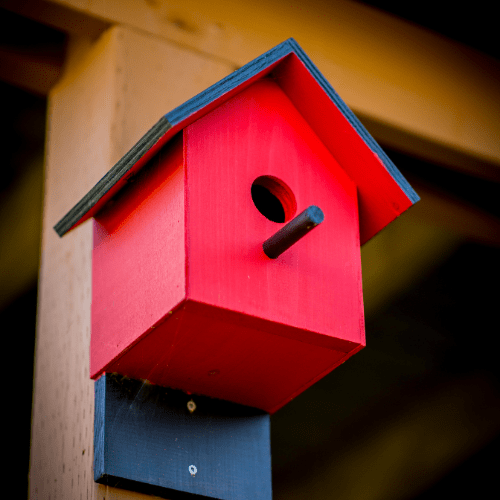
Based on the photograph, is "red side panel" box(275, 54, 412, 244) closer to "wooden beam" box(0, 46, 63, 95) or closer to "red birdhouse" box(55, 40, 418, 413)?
"red birdhouse" box(55, 40, 418, 413)

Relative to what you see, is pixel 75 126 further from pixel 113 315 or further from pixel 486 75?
pixel 486 75

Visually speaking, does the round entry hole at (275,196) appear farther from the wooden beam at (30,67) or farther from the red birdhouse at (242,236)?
the wooden beam at (30,67)

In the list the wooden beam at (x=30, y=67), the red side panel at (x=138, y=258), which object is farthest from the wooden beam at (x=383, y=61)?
the red side panel at (x=138, y=258)

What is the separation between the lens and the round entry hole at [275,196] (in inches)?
59.5

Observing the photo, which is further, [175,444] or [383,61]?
[383,61]

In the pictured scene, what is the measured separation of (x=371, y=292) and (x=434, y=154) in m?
0.96

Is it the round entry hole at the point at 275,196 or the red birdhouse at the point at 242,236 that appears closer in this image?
the red birdhouse at the point at 242,236

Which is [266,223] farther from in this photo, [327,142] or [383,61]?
[383,61]

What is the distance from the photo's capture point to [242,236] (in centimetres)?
137

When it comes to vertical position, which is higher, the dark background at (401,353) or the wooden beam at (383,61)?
the wooden beam at (383,61)

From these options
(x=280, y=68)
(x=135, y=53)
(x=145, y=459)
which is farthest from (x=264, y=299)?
(x=135, y=53)

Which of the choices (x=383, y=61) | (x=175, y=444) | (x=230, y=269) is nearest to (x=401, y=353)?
(x=383, y=61)

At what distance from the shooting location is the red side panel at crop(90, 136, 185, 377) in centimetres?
132

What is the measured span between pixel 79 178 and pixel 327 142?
59 centimetres
